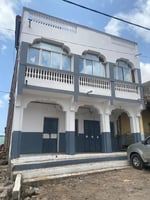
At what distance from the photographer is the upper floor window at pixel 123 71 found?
1172cm

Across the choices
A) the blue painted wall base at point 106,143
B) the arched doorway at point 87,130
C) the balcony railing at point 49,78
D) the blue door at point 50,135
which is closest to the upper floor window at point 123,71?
the arched doorway at point 87,130

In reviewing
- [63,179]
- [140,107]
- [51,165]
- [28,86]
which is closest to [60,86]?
[28,86]

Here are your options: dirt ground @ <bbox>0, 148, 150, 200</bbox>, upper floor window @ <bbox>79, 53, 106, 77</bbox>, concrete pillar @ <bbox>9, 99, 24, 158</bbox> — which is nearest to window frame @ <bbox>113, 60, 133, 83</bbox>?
upper floor window @ <bbox>79, 53, 106, 77</bbox>

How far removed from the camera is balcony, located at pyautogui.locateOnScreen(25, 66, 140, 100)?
28.9ft

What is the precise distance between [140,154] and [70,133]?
3.68m

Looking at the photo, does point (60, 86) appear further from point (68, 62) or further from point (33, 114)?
point (33, 114)

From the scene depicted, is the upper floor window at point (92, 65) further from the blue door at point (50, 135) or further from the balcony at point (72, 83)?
the blue door at point (50, 135)

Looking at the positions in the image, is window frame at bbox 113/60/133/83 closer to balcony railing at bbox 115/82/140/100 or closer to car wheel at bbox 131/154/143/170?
balcony railing at bbox 115/82/140/100

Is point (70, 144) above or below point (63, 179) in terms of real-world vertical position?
above

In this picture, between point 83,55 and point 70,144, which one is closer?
point 70,144

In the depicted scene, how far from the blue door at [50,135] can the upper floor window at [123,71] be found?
5.39m

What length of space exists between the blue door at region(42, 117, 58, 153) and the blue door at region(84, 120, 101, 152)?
2305 mm

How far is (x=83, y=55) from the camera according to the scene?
10.8 meters

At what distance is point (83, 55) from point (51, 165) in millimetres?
6950
